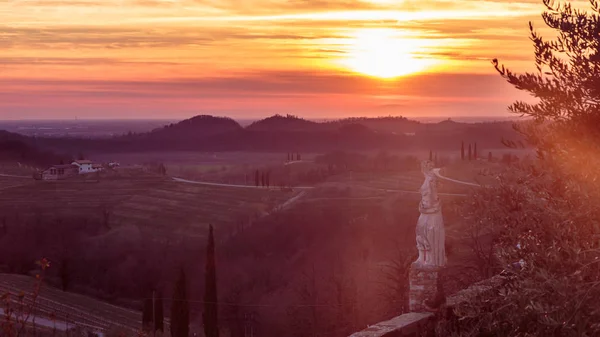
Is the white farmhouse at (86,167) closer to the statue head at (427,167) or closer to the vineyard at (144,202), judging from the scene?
the vineyard at (144,202)

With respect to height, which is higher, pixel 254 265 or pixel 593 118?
pixel 593 118

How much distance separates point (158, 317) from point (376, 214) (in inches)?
931

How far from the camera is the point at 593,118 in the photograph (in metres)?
7.16

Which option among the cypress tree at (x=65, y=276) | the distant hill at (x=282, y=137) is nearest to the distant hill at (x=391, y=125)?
the distant hill at (x=282, y=137)

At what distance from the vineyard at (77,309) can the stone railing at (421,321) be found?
2018 centimetres

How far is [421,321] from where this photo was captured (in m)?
7.56

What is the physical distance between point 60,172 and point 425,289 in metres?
68.2

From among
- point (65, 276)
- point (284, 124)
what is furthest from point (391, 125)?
point (65, 276)

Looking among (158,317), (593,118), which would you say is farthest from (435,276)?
(158,317)

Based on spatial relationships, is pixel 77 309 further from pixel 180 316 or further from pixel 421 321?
pixel 421 321

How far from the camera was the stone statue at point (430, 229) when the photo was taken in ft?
26.7

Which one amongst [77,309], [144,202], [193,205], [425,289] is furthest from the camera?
[144,202]

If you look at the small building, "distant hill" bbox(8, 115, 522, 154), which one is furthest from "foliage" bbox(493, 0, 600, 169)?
"distant hill" bbox(8, 115, 522, 154)

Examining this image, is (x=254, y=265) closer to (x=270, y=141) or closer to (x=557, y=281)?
(x=557, y=281)
